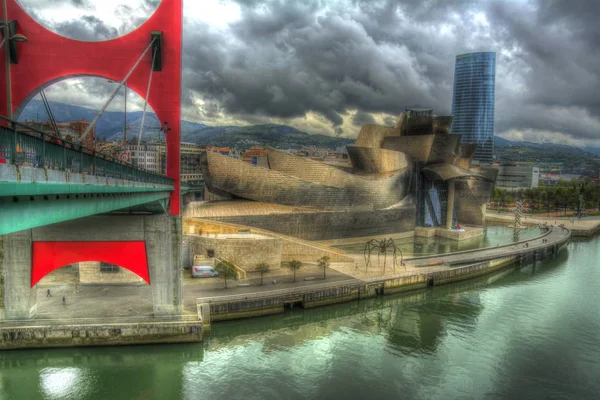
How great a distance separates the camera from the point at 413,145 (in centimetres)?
4359

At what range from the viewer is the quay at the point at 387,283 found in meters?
18.7

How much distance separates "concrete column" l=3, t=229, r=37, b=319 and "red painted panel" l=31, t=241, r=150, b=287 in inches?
9.1

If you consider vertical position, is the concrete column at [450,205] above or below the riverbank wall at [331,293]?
above

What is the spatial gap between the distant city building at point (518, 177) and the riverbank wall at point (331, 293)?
93.0m

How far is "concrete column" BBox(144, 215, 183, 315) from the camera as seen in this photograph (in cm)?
1612

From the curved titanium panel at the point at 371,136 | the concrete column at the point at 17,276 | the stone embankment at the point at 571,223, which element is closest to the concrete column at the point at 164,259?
the concrete column at the point at 17,276

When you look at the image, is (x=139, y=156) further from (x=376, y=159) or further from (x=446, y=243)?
(x=446, y=243)

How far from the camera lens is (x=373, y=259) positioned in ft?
94.0

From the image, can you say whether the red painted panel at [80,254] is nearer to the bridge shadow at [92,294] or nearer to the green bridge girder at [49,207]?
the bridge shadow at [92,294]

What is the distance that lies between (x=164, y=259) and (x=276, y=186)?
Result: 16288mm

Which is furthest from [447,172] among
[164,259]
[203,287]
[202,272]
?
[164,259]

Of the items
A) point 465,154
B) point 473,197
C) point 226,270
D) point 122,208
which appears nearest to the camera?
point 122,208

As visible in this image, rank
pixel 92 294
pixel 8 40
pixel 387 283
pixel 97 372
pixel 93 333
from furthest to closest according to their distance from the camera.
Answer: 1. pixel 387 283
2. pixel 92 294
3. pixel 93 333
4. pixel 97 372
5. pixel 8 40

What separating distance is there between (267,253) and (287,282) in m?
2.81
